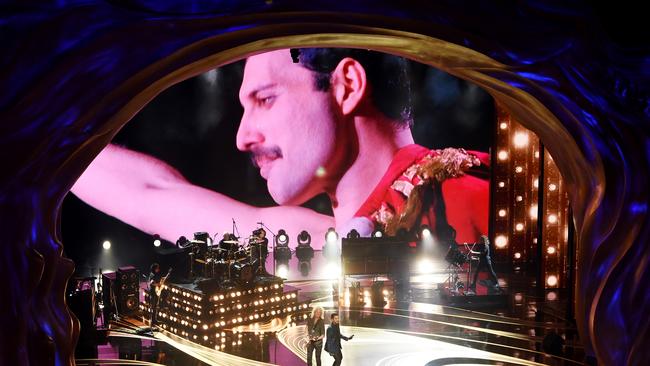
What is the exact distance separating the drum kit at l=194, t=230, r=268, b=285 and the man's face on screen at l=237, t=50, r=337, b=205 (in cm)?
349

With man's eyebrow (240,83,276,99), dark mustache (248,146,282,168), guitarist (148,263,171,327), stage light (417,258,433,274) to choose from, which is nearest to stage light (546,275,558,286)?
stage light (417,258,433,274)

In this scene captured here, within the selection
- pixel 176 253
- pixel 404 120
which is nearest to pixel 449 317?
pixel 404 120

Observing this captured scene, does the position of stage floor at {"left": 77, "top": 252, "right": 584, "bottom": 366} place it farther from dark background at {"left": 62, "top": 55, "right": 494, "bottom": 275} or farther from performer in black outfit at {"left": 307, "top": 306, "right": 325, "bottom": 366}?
dark background at {"left": 62, "top": 55, "right": 494, "bottom": 275}

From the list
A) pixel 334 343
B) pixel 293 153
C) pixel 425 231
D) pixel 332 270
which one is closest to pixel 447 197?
pixel 425 231

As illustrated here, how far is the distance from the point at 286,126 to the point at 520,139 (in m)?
5.93

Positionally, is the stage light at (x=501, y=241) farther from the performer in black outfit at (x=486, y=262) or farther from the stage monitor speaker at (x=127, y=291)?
the stage monitor speaker at (x=127, y=291)

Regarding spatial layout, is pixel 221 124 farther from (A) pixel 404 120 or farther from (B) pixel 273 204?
(A) pixel 404 120

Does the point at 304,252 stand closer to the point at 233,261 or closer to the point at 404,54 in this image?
the point at 233,261

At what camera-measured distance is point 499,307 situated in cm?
1161

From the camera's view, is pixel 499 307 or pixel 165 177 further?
pixel 165 177

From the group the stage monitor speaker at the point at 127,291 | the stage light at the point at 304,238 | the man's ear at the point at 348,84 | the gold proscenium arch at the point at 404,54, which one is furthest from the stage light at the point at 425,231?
the gold proscenium arch at the point at 404,54

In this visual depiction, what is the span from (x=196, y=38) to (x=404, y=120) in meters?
11.8

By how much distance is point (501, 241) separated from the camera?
1552 cm

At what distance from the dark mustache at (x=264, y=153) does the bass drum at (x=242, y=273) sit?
4.82 m
